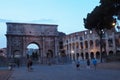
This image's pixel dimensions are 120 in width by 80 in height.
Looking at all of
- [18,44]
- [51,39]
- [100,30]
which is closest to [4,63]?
[18,44]

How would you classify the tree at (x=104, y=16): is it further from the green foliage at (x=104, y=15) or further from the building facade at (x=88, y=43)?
the building facade at (x=88, y=43)

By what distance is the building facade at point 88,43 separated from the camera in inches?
3925

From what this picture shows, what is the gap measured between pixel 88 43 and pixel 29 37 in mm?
33276

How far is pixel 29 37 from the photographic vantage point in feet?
280

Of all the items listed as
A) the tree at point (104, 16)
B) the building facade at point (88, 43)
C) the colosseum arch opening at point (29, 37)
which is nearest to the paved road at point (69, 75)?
the tree at point (104, 16)

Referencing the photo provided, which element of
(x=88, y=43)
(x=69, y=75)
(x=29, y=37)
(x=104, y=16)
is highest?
(x=104, y=16)

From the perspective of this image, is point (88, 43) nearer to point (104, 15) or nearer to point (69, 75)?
point (104, 15)

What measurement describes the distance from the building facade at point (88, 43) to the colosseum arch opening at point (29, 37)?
1900 cm

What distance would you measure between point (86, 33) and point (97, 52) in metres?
9.24

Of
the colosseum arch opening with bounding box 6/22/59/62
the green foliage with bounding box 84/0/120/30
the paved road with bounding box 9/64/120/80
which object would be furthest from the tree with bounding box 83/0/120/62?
the colosseum arch opening with bounding box 6/22/59/62

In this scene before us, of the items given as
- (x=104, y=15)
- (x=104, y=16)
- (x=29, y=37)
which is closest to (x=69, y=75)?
(x=104, y=15)

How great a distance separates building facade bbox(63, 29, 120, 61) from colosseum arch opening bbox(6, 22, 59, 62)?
18999 mm

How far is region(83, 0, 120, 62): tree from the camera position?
44.3m

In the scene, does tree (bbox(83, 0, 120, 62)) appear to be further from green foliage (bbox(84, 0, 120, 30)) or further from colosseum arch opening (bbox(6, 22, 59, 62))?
colosseum arch opening (bbox(6, 22, 59, 62))
